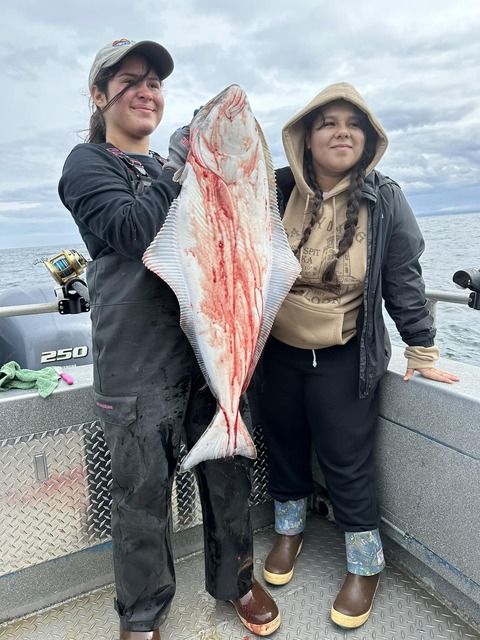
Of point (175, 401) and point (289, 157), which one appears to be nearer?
point (175, 401)

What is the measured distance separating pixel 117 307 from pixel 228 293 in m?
0.43

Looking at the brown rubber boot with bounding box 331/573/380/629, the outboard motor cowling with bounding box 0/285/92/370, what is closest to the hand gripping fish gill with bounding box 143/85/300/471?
the brown rubber boot with bounding box 331/573/380/629

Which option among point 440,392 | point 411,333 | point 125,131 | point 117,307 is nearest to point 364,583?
point 440,392

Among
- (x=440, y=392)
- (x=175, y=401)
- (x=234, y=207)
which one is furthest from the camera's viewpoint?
(x=440, y=392)

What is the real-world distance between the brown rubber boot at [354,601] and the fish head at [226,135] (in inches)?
77.1

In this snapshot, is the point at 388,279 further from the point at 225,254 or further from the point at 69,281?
the point at 69,281

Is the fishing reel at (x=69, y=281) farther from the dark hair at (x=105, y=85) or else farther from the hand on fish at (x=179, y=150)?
the hand on fish at (x=179, y=150)

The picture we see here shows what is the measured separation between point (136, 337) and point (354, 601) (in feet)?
5.29

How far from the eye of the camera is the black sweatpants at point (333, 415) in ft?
7.59

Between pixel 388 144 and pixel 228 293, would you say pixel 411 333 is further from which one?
pixel 228 293

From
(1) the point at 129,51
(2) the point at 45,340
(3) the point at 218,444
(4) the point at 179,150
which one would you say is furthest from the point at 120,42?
(2) the point at 45,340

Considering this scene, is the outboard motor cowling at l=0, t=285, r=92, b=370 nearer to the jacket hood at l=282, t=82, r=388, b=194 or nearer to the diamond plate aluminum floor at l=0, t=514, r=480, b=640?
the diamond plate aluminum floor at l=0, t=514, r=480, b=640

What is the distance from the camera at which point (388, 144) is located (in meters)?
2.21

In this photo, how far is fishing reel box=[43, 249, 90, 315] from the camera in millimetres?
2498
